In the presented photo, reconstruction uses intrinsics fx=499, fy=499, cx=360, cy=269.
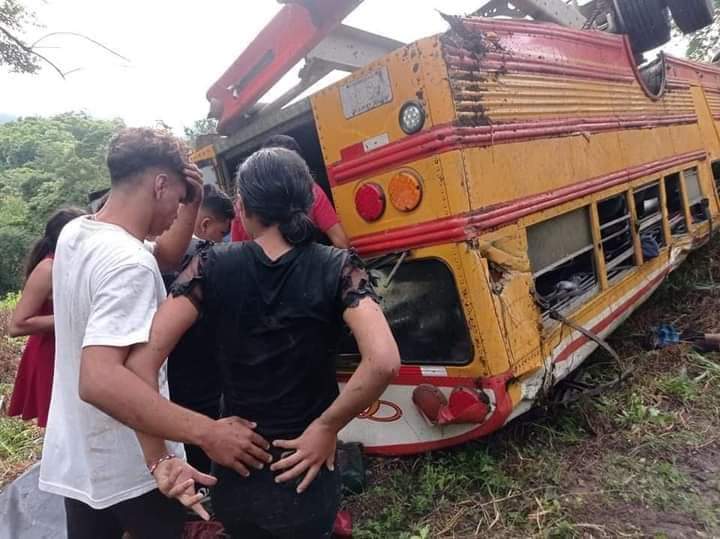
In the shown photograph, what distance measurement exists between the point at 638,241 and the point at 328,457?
2.78 meters

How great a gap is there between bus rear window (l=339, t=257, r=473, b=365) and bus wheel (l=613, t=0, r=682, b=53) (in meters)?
2.89

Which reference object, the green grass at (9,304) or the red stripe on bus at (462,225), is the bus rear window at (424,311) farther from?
the green grass at (9,304)

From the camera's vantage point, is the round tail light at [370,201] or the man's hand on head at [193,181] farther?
the round tail light at [370,201]

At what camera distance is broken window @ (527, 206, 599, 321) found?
2.42m

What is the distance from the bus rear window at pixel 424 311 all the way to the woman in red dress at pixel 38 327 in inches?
53.4

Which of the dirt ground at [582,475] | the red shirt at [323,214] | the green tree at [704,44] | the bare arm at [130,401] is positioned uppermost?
the green tree at [704,44]

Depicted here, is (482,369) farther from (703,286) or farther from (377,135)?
(703,286)

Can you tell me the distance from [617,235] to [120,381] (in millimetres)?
2952

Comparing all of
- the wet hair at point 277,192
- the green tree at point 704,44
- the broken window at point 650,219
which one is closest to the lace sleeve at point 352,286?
the wet hair at point 277,192

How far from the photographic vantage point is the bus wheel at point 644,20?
3613 mm

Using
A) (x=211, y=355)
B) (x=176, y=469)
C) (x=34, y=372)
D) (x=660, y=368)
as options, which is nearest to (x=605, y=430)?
(x=660, y=368)

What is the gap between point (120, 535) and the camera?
1.56m

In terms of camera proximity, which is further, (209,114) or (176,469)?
(209,114)

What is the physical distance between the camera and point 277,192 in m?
1.30
